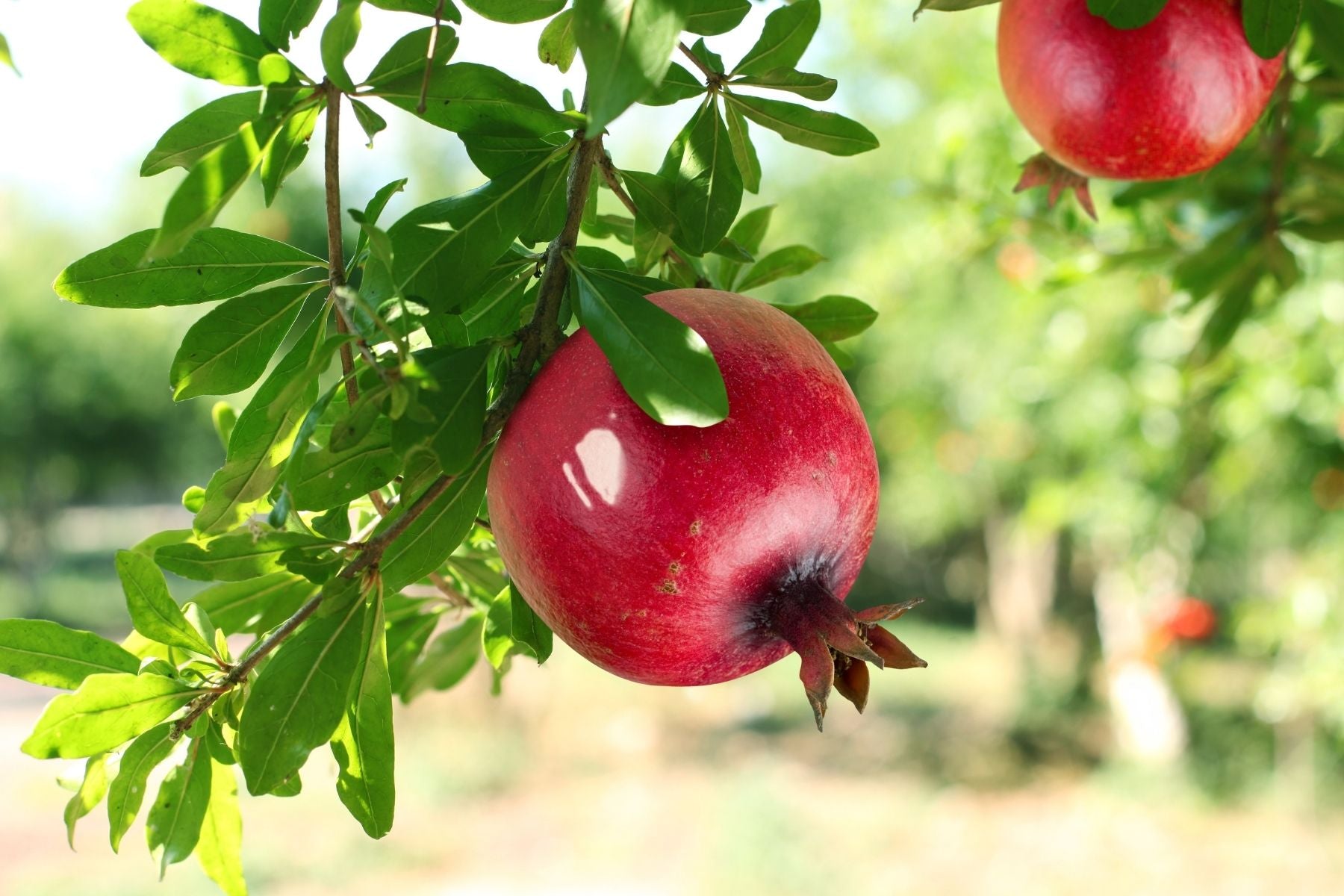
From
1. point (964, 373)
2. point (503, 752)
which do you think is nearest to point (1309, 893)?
point (964, 373)

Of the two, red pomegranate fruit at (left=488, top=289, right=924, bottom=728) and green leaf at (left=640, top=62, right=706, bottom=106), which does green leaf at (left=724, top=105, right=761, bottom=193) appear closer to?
green leaf at (left=640, top=62, right=706, bottom=106)

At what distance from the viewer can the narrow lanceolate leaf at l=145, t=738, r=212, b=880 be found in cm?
64

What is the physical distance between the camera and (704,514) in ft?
1.69

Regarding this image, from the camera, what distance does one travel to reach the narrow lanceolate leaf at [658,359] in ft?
1.63

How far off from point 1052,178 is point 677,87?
46 cm

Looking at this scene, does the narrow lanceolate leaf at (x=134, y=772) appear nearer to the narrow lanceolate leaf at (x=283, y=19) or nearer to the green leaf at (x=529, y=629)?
the green leaf at (x=529, y=629)

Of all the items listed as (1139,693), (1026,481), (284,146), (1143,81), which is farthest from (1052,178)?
(1026,481)

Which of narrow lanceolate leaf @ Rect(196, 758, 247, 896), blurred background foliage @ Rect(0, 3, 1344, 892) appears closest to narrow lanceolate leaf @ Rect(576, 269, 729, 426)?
narrow lanceolate leaf @ Rect(196, 758, 247, 896)

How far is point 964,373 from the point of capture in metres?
6.63

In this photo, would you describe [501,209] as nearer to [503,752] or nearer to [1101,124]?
[1101,124]

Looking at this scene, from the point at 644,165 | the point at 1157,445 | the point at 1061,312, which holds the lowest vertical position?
the point at 644,165

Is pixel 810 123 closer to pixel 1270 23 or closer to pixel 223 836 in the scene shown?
pixel 1270 23

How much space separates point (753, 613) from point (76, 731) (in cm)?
37

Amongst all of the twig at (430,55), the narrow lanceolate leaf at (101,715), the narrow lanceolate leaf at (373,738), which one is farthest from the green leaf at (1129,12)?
the narrow lanceolate leaf at (101,715)
